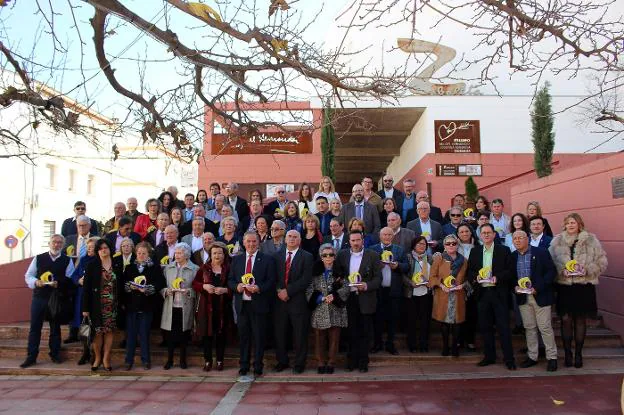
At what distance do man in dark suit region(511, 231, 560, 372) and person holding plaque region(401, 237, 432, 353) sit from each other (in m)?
1.21

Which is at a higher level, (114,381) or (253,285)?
(253,285)

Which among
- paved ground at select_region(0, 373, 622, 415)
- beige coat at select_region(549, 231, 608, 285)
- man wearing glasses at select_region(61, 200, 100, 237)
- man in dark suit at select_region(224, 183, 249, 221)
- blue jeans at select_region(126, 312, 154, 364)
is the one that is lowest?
paved ground at select_region(0, 373, 622, 415)

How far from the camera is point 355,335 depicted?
21.5 feet

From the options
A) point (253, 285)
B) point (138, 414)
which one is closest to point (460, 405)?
point (253, 285)

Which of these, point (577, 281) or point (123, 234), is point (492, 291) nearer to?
point (577, 281)

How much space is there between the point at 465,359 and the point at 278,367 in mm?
2610

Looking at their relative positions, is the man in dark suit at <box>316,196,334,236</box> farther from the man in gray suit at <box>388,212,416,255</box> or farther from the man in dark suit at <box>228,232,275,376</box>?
the man in dark suit at <box>228,232,275,376</box>

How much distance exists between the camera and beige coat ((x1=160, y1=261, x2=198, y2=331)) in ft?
22.0

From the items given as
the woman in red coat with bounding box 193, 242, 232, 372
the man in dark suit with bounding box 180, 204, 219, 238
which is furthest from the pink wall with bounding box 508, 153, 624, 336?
the man in dark suit with bounding box 180, 204, 219, 238

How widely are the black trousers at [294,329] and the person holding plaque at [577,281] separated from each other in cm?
340

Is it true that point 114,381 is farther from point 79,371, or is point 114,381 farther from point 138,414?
point 138,414

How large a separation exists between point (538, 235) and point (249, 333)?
434cm

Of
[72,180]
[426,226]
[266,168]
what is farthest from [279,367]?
[72,180]

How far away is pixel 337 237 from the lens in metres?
7.34
